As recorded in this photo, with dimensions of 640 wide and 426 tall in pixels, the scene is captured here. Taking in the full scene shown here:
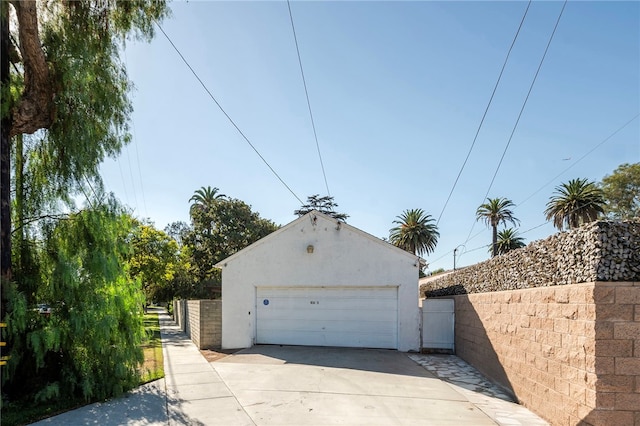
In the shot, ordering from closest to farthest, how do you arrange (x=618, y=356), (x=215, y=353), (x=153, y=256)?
(x=618, y=356)
(x=215, y=353)
(x=153, y=256)

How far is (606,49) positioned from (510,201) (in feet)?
96.2

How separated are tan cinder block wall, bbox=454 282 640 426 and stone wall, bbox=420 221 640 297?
0.64 ft

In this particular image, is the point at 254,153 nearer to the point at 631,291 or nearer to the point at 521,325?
the point at 521,325

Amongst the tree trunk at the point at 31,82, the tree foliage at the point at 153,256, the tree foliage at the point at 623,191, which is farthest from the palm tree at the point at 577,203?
the tree trunk at the point at 31,82

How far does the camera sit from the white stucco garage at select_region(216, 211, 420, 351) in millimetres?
11586

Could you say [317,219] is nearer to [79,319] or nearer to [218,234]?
[79,319]

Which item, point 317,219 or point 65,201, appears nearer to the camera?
point 65,201

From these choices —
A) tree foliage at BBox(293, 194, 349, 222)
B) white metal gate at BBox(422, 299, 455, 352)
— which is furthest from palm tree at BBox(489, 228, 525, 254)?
white metal gate at BBox(422, 299, 455, 352)

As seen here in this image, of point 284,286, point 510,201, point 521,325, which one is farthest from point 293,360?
point 510,201

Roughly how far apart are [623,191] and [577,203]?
7724mm

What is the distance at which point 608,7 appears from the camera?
24.1 ft

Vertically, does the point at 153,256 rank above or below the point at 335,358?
above

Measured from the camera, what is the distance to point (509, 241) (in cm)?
3741

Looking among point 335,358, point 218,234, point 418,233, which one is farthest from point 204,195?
point 335,358
